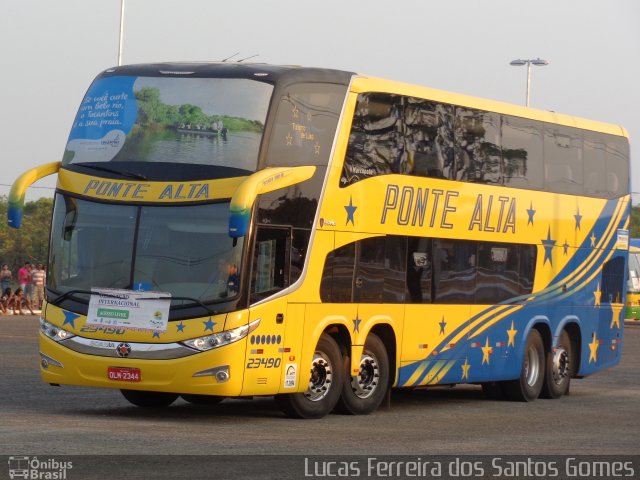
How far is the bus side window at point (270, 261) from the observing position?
16484mm

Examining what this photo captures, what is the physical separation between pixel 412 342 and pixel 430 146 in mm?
2496

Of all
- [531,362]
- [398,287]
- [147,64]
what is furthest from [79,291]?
[531,362]

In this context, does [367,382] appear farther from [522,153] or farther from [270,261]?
[522,153]

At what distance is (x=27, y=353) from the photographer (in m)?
28.1

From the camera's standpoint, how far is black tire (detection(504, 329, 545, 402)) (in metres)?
21.9

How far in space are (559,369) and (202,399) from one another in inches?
255

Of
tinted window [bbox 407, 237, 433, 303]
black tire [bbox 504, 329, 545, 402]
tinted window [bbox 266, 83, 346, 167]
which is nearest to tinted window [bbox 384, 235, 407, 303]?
tinted window [bbox 407, 237, 433, 303]

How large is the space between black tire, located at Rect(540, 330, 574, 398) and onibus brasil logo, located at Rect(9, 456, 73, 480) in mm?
11932

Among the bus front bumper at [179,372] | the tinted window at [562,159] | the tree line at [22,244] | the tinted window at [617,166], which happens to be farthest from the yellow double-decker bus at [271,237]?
the tree line at [22,244]

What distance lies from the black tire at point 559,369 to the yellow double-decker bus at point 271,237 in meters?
2.07

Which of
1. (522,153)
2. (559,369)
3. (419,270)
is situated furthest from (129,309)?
(559,369)

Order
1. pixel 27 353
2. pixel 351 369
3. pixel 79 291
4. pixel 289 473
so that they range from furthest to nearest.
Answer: pixel 27 353, pixel 351 369, pixel 79 291, pixel 289 473

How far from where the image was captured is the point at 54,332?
16.9m

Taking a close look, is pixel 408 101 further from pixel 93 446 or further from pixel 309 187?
pixel 93 446
